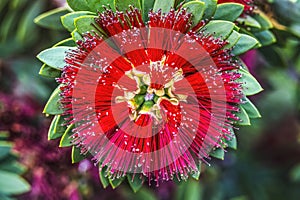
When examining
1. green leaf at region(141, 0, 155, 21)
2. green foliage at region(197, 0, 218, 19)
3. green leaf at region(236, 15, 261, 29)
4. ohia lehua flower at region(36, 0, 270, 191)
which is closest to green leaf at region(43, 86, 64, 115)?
ohia lehua flower at region(36, 0, 270, 191)

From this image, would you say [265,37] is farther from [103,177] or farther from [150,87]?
[103,177]

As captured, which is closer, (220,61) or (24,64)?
(220,61)

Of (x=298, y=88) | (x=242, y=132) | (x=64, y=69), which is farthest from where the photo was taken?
(x=242, y=132)

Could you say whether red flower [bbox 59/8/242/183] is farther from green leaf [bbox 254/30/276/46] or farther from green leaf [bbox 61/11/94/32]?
green leaf [bbox 254/30/276/46]

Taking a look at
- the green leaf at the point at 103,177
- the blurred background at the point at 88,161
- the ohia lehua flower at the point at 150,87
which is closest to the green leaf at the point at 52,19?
the blurred background at the point at 88,161

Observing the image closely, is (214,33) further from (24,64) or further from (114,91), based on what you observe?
(24,64)

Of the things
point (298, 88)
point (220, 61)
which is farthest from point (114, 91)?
point (298, 88)
